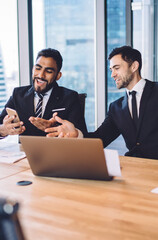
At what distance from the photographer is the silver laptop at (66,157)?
4.96 feet

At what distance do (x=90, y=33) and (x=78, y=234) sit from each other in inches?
150

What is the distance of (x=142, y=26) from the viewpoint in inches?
163

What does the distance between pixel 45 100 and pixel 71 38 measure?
1989mm

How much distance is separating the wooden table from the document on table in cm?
22

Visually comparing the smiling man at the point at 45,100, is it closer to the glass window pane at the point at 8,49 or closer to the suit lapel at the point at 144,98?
the suit lapel at the point at 144,98

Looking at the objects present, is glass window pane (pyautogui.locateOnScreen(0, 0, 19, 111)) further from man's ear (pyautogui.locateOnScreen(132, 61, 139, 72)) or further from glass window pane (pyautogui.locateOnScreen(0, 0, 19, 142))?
man's ear (pyautogui.locateOnScreen(132, 61, 139, 72))

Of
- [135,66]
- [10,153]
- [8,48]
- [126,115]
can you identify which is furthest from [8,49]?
[10,153]

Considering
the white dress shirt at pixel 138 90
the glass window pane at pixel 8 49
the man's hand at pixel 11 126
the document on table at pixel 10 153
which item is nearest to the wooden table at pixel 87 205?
the document on table at pixel 10 153

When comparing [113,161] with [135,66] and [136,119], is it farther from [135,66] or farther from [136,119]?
[135,66]

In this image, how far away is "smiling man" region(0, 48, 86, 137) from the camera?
2.87m

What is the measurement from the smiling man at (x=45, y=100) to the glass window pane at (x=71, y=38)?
1.64 metres

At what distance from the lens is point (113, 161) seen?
152cm

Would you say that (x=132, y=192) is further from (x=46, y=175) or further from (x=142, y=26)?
(x=142, y=26)

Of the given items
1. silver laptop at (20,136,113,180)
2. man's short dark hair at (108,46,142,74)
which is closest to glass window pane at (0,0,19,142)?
man's short dark hair at (108,46,142,74)
